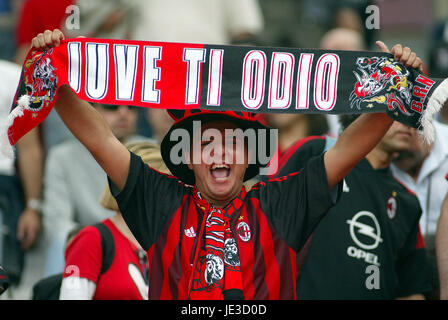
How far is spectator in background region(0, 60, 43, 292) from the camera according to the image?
5.18 m

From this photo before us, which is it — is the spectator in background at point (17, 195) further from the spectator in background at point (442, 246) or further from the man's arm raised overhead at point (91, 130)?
the spectator in background at point (442, 246)

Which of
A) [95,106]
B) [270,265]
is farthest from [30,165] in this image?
[270,265]

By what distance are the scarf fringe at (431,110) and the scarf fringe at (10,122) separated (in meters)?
1.57

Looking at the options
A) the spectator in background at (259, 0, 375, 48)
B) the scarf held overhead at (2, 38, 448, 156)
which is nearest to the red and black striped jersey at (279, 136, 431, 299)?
the scarf held overhead at (2, 38, 448, 156)

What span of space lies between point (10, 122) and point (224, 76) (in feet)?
2.91

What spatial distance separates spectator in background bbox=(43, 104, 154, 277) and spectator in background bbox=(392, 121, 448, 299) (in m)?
1.71

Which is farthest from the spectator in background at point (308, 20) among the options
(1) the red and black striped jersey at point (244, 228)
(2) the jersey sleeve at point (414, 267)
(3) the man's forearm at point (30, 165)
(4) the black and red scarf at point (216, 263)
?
(4) the black and red scarf at point (216, 263)

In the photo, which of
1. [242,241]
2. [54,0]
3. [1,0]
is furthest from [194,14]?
[242,241]

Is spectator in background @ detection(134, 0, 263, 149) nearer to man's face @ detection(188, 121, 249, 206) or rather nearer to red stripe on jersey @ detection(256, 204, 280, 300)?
man's face @ detection(188, 121, 249, 206)

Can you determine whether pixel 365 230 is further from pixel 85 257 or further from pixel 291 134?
pixel 291 134

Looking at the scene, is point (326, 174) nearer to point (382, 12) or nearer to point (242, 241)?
point (242, 241)

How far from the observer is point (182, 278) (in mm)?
3324

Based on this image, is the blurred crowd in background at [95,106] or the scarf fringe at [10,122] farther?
the blurred crowd in background at [95,106]

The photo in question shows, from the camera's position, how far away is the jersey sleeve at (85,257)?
3959 millimetres
